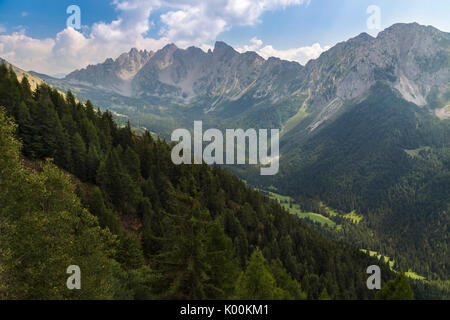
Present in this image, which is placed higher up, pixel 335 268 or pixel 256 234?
pixel 256 234

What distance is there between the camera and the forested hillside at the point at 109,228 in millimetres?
21328

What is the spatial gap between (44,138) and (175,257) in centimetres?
5296

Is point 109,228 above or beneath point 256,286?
above

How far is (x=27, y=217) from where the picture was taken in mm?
20641

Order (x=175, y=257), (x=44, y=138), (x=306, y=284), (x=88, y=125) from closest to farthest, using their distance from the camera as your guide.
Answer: (x=175, y=257), (x=44, y=138), (x=306, y=284), (x=88, y=125)

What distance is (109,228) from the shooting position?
159ft

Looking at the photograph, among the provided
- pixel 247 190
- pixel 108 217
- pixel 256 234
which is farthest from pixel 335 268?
pixel 108 217

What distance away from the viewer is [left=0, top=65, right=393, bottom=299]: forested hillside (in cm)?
2133


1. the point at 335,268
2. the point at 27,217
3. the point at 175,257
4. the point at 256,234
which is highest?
the point at 27,217

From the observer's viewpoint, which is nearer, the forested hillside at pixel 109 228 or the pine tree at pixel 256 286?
the forested hillside at pixel 109 228

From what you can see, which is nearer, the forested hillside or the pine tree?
the forested hillside

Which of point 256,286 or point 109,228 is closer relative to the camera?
point 256,286
